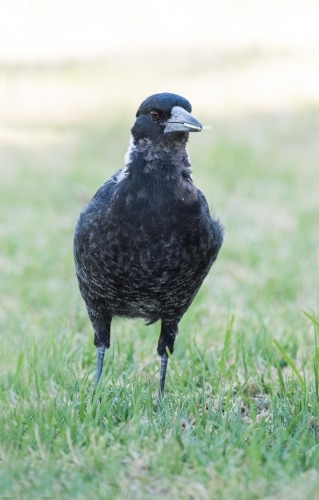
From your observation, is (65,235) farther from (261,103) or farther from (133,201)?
(261,103)

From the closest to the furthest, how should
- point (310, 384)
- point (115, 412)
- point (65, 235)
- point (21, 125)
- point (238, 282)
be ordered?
point (115, 412) < point (310, 384) < point (238, 282) < point (65, 235) < point (21, 125)

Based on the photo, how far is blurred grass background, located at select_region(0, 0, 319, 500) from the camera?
2.88 meters

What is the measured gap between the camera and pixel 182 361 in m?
4.14

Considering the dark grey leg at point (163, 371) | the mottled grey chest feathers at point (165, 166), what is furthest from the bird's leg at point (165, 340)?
the mottled grey chest feathers at point (165, 166)

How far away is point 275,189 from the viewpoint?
8.16 metres

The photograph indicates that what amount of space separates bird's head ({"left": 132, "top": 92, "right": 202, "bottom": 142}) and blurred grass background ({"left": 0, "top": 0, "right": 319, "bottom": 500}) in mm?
719

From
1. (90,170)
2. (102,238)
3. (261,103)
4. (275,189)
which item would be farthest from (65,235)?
(261,103)

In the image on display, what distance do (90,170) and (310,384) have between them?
210 inches

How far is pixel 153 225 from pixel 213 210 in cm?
77

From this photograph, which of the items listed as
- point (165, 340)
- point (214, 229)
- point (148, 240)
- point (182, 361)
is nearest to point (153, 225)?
point (148, 240)

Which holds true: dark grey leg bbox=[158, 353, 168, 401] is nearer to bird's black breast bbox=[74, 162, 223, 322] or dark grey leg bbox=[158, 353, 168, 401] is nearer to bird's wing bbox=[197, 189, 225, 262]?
bird's black breast bbox=[74, 162, 223, 322]

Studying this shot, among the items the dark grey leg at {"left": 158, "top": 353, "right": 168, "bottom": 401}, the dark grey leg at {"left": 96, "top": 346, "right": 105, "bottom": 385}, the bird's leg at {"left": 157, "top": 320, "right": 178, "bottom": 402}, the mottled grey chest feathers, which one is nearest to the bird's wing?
the mottled grey chest feathers

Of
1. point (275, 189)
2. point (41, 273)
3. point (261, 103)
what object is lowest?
point (41, 273)

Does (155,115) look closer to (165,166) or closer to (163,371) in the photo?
(165,166)
